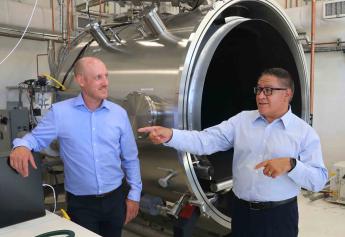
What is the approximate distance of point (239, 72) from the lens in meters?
2.40

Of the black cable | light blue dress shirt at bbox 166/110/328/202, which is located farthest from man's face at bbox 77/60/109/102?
the black cable

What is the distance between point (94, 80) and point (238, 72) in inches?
46.4

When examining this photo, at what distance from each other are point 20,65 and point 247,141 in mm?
3538

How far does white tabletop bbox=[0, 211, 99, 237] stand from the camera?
45.8 inches

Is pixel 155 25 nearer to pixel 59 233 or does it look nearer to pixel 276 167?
pixel 276 167

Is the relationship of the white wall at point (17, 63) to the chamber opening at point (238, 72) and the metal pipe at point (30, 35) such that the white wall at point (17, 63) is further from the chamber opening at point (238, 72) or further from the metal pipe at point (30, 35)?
the chamber opening at point (238, 72)

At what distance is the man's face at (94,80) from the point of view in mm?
1502

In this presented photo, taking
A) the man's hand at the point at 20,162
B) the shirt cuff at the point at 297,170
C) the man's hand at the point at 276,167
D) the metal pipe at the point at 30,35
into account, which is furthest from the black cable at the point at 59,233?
the metal pipe at the point at 30,35

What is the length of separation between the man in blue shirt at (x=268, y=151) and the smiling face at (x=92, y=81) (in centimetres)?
25

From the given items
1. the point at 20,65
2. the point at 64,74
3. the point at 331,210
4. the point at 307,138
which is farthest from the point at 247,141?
the point at 20,65

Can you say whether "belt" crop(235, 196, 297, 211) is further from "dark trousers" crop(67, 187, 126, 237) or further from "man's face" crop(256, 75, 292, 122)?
"dark trousers" crop(67, 187, 126, 237)

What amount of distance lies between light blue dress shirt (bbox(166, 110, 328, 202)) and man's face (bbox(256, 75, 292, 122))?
4 centimetres

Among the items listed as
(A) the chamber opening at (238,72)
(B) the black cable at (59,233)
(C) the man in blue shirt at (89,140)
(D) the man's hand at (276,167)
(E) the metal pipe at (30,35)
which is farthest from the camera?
(E) the metal pipe at (30,35)

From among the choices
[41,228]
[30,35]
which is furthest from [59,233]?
[30,35]
